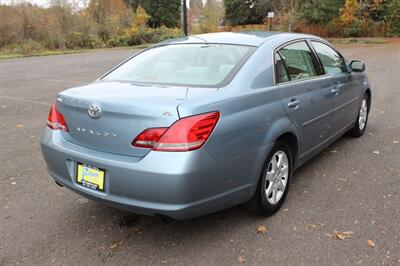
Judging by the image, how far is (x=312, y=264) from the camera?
285 centimetres

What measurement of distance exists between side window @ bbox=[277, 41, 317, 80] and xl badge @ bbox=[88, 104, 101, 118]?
1.83 metres

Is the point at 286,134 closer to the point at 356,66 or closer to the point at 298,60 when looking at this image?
the point at 298,60

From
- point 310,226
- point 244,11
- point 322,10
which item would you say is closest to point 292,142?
point 310,226

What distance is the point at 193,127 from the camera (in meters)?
2.73

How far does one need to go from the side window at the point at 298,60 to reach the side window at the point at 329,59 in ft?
1.00

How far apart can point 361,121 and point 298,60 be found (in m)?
2.33

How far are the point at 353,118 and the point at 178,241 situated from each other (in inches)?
132

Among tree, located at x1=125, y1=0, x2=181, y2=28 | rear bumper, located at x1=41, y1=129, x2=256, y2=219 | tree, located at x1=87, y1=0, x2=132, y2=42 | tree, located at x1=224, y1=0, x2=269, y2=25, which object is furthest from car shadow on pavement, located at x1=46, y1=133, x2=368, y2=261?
tree, located at x1=125, y1=0, x2=181, y2=28

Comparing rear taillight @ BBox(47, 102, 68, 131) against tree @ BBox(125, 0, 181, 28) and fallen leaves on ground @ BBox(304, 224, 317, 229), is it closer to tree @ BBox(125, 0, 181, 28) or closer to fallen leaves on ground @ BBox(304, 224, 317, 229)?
fallen leaves on ground @ BBox(304, 224, 317, 229)

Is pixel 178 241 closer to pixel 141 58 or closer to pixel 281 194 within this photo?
pixel 281 194

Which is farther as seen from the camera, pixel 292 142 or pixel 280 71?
pixel 292 142

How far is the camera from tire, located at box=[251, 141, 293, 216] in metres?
3.38

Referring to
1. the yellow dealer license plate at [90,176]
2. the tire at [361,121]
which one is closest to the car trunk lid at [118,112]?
the yellow dealer license plate at [90,176]

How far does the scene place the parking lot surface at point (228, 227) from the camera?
117 inches
